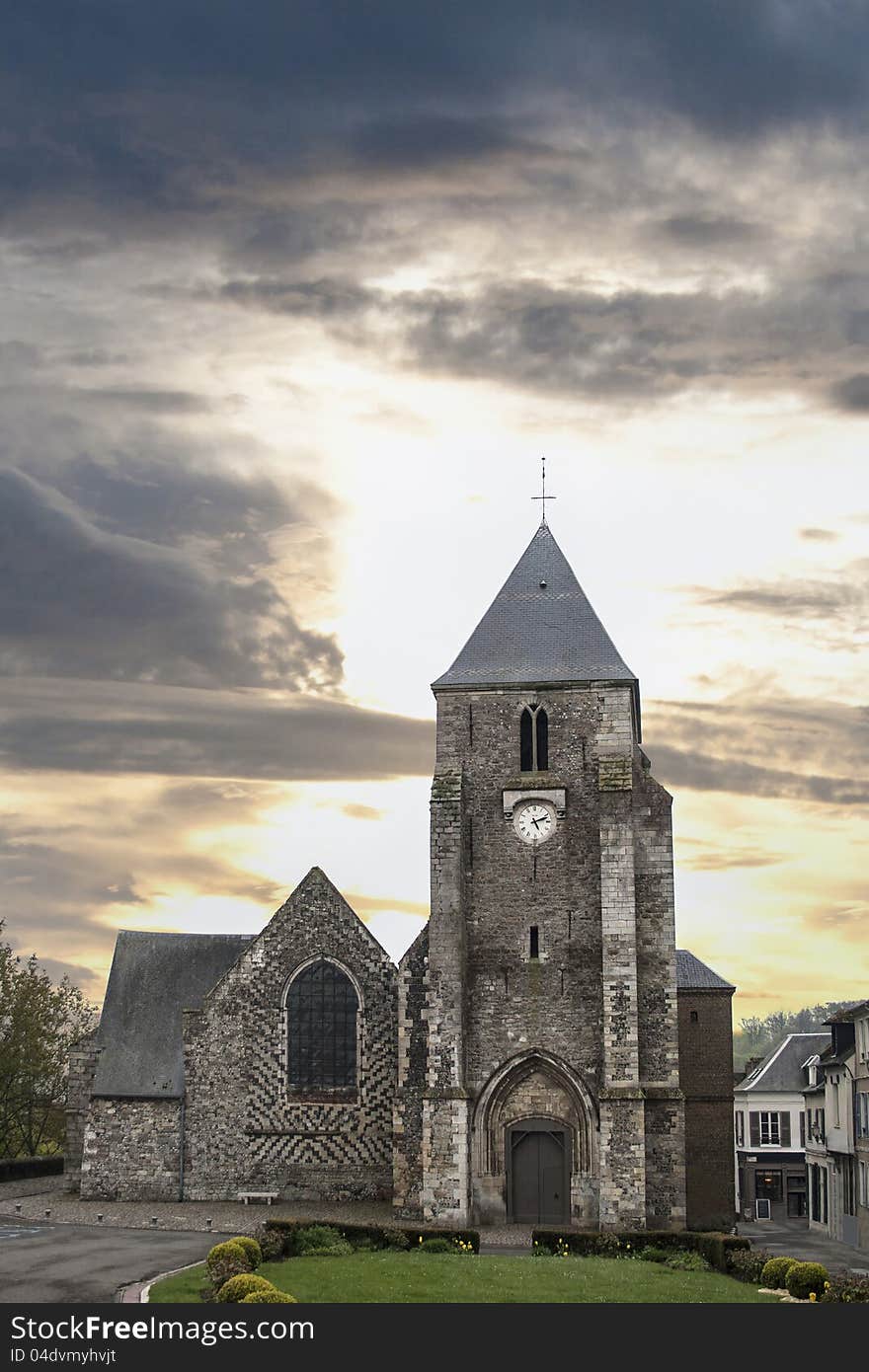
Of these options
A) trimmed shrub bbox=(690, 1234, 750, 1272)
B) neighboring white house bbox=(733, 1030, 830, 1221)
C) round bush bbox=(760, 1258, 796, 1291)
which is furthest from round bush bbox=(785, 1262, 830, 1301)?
neighboring white house bbox=(733, 1030, 830, 1221)

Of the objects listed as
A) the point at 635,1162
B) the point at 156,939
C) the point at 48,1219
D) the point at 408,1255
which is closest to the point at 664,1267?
the point at 408,1255

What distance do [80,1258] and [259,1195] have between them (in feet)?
45.5

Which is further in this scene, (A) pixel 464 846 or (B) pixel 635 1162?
(A) pixel 464 846

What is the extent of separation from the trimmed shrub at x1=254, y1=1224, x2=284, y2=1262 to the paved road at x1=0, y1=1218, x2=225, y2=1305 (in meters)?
1.57

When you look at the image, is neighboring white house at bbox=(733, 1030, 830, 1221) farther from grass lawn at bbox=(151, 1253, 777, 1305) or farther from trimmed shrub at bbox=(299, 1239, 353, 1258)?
trimmed shrub at bbox=(299, 1239, 353, 1258)

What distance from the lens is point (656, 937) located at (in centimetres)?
3906

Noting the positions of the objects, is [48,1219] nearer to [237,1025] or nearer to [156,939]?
[237,1025]

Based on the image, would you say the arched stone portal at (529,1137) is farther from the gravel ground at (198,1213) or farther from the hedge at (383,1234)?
the hedge at (383,1234)

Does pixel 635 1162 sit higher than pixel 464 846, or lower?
lower

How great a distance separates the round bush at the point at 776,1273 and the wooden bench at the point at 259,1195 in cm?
1969

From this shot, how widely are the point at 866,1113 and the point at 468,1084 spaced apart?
12373 millimetres

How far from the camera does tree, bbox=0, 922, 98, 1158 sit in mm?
56406

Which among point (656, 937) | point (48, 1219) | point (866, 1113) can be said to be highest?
point (656, 937)
